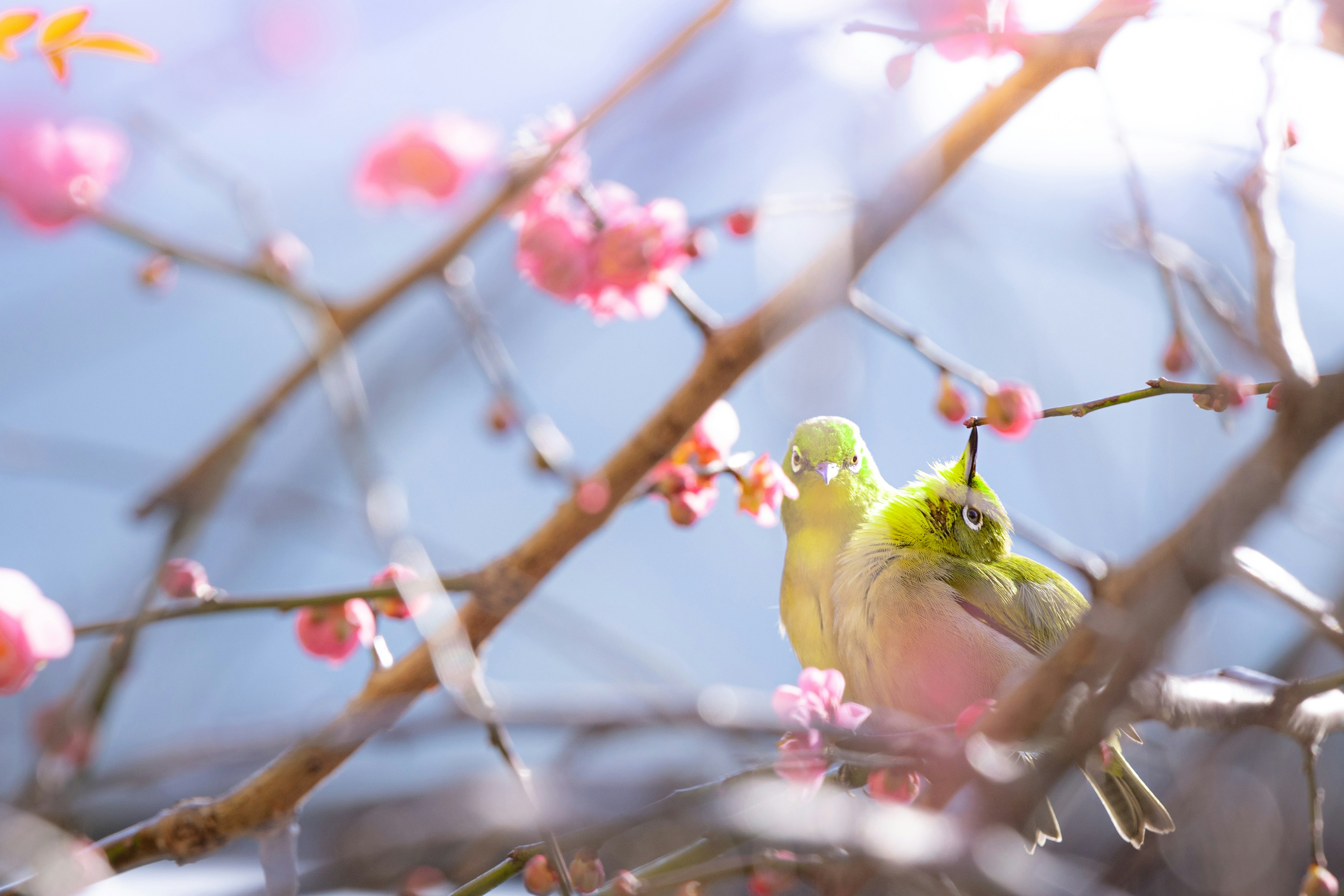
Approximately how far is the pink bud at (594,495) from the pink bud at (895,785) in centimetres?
23

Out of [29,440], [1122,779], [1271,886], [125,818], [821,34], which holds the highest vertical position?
[821,34]

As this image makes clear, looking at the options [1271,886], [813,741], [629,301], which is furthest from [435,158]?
[1271,886]

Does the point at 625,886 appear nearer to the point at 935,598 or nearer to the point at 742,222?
the point at 935,598

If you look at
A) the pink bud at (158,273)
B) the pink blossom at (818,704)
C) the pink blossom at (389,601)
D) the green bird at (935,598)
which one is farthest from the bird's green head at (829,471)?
the pink bud at (158,273)

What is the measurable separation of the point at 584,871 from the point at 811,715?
11 cm

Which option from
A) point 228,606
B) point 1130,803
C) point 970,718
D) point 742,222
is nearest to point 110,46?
point 228,606

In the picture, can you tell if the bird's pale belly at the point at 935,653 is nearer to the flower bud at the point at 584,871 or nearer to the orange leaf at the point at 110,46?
the flower bud at the point at 584,871

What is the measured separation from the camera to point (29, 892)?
0.40m

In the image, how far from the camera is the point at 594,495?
0.50m

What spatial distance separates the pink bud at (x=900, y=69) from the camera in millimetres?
434

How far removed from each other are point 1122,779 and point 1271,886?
473 millimetres

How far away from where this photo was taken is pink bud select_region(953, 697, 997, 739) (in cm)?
31

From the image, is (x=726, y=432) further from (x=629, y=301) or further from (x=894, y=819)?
(x=894, y=819)

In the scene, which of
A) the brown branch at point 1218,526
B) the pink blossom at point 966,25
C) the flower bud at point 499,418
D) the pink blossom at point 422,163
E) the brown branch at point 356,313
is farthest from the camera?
the pink blossom at point 422,163
